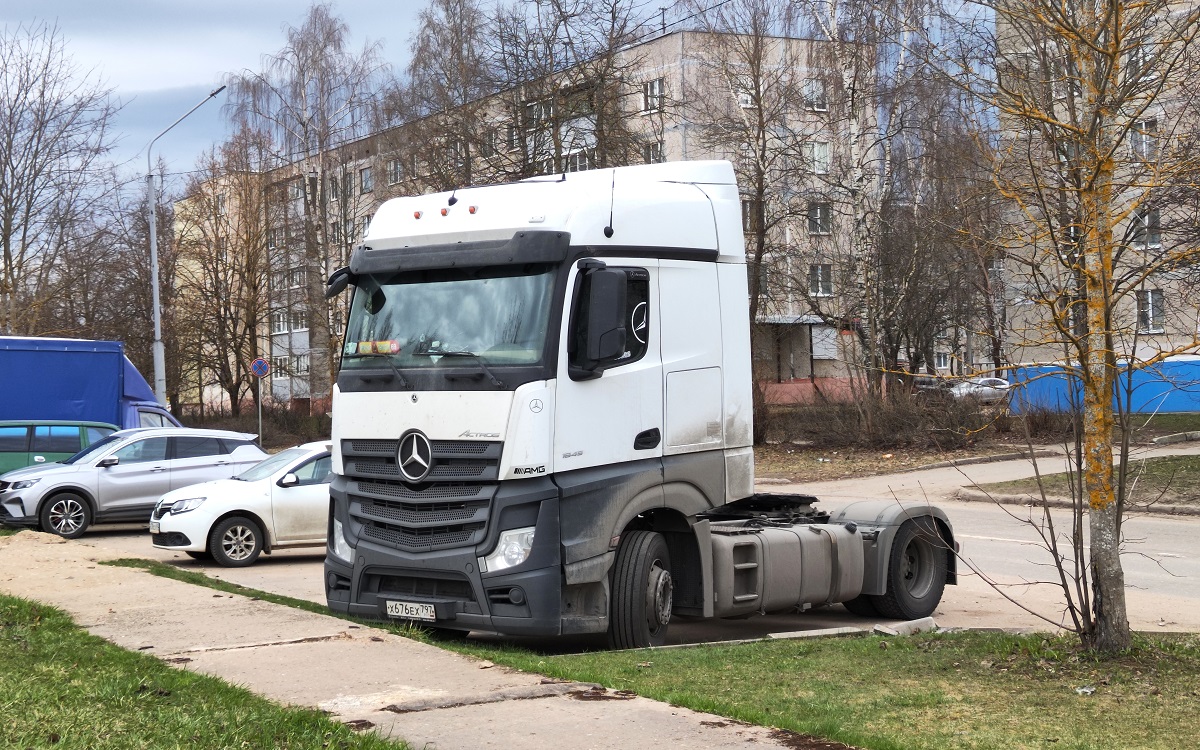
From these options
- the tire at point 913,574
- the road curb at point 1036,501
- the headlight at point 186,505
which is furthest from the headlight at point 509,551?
the road curb at point 1036,501

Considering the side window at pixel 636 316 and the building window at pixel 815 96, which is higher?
the building window at pixel 815 96

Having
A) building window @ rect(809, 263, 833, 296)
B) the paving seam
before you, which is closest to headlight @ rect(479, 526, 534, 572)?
the paving seam

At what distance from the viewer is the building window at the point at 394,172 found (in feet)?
139

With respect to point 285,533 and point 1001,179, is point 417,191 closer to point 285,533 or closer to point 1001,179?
point 285,533

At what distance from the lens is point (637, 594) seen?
29.0ft

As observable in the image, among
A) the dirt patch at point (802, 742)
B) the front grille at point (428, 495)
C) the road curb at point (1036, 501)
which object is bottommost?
the road curb at point (1036, 501)

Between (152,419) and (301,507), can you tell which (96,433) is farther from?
(301,507)

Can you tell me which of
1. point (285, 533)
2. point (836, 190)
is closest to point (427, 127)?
point (836, 190)

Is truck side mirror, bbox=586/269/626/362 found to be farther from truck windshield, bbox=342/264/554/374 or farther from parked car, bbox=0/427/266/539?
parked car, bbox=0/427/266/539

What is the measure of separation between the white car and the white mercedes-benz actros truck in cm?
684

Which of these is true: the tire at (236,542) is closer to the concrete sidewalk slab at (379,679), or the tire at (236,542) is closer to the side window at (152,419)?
the concrete sidewalk slab at (379,679)

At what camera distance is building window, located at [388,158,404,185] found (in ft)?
139

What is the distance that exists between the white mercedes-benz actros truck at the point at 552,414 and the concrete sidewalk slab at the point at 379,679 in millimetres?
789

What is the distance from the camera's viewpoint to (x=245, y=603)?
989cm
